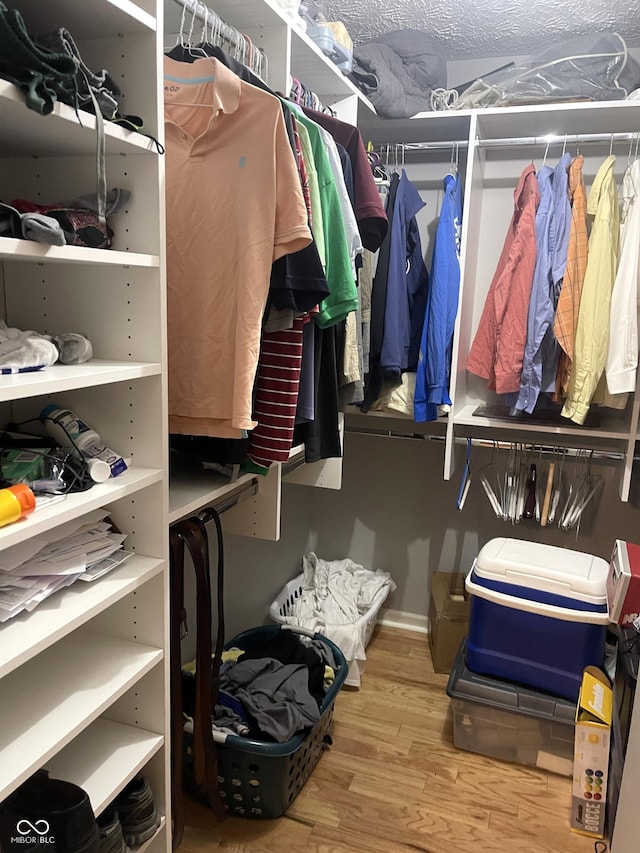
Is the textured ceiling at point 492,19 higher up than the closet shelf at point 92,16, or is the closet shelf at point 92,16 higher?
the textured ceiling at point 492,19

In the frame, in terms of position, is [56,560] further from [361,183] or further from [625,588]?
[625,588]

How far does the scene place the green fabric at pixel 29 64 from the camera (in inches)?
32.3

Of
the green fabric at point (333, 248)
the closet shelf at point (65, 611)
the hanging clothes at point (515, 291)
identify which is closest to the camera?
the closet shelf at point (65, 611)

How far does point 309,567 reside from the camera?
288 centimetres

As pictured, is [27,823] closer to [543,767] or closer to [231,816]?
[231,816]

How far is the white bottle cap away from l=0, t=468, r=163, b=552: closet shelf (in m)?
0.01

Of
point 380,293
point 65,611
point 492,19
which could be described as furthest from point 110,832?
point 492,19

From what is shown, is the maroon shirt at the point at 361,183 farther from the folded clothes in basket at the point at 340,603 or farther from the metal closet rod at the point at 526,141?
the folded clothes in basket at the point at 340,603

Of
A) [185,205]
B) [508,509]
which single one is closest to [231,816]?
[508,509]

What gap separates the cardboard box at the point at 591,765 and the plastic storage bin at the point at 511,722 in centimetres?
17

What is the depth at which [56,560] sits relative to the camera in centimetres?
111

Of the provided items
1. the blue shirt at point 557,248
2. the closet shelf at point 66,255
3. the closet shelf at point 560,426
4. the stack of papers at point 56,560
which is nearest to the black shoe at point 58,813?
the stack of papers at point 56,560

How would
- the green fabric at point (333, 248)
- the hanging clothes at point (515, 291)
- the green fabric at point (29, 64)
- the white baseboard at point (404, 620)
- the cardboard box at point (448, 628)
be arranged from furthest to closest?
the white baseboard at point (404, 620)
the cardboard box at point (448, 628)
the hanging clothes at point (515, 291)
the green fabric at point (333, 248)
the green fabric at point (29, 64)

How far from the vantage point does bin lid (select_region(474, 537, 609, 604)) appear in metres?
1.95
